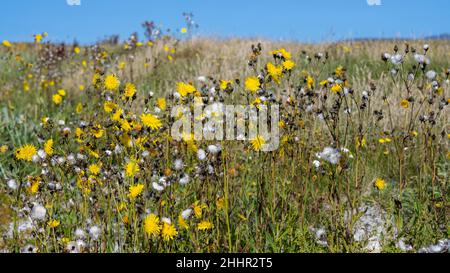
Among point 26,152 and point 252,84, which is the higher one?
point 252,84

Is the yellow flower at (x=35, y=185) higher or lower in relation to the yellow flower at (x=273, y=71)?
lower

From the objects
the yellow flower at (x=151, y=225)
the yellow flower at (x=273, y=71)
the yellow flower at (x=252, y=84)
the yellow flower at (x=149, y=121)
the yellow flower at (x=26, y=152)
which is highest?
the yellow flower at (x=273, y=71)

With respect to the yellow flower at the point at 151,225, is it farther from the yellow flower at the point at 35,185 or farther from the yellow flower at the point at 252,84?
the yellow flower at the point at 252,84

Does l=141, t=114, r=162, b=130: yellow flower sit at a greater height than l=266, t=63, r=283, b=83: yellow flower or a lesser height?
lesser

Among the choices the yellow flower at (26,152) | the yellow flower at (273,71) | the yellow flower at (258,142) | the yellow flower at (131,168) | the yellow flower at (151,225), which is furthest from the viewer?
the yellow flower at (273,71)

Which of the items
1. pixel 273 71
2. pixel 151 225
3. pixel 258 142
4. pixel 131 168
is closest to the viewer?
pixel 151 225

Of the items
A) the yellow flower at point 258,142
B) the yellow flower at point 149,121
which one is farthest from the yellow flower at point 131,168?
the yellow flower at point 258,142

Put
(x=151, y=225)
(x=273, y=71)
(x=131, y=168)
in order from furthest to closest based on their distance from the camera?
(x=273, y=71) → (x=131, y=168) → (x=151, y=225)

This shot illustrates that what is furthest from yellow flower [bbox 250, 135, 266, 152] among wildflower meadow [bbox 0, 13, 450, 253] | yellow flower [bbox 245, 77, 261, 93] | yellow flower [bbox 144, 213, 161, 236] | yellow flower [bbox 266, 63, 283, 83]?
yellow flower [bbox 144, 213, 161, 236]

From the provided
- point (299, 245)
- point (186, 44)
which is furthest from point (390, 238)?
point (186, 44)

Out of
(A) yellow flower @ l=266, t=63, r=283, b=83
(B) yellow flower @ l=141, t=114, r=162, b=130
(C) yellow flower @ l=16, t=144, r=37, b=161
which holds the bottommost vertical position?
(C) yellow flower @ l=16, t=144, r=37, b=161

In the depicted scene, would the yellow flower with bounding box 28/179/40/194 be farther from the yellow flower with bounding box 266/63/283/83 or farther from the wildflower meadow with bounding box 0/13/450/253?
the yellow flower with bounding box 266/63/283/83

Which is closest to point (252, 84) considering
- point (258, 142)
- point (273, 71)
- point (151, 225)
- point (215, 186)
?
point (273, 71)

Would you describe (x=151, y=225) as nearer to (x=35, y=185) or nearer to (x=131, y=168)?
(x=131, y=168)
